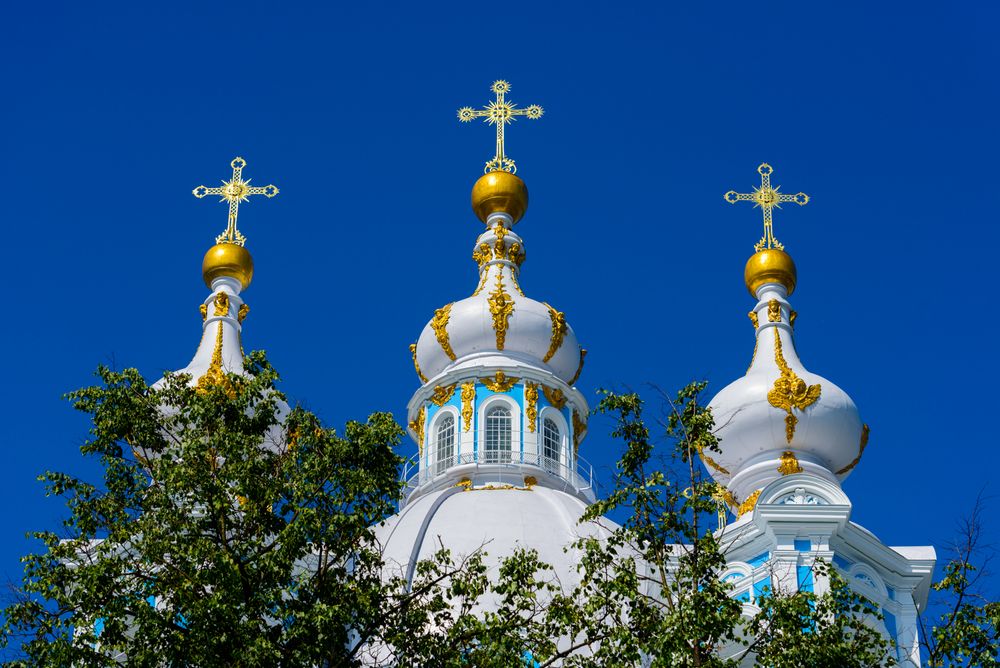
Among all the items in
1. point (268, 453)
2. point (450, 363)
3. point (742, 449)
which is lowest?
point (268, 453)

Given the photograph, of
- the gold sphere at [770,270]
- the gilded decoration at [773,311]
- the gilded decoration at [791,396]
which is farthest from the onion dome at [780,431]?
the gold sphere at [770,270]

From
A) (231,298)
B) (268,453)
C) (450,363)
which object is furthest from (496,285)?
(268,453)

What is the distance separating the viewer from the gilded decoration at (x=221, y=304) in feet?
106

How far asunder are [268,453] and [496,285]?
1636 centimetres

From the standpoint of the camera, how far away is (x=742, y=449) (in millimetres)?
28859

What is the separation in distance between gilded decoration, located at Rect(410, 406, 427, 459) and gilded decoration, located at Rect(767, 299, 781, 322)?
6.54 m

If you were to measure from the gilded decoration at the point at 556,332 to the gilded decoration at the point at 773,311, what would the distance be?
3966mm

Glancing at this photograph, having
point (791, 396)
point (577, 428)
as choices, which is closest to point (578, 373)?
point (577, 428)

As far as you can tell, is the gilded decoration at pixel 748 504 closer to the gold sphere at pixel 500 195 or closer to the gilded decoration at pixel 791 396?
the gilded decoration at pixel 791 396

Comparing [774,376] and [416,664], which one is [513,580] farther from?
[774,376]

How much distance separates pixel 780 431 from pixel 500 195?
30.1ft

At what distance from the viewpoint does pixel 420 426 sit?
110ft

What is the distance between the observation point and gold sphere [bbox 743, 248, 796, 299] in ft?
106

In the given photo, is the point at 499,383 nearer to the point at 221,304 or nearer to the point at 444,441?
the point at 444,441
